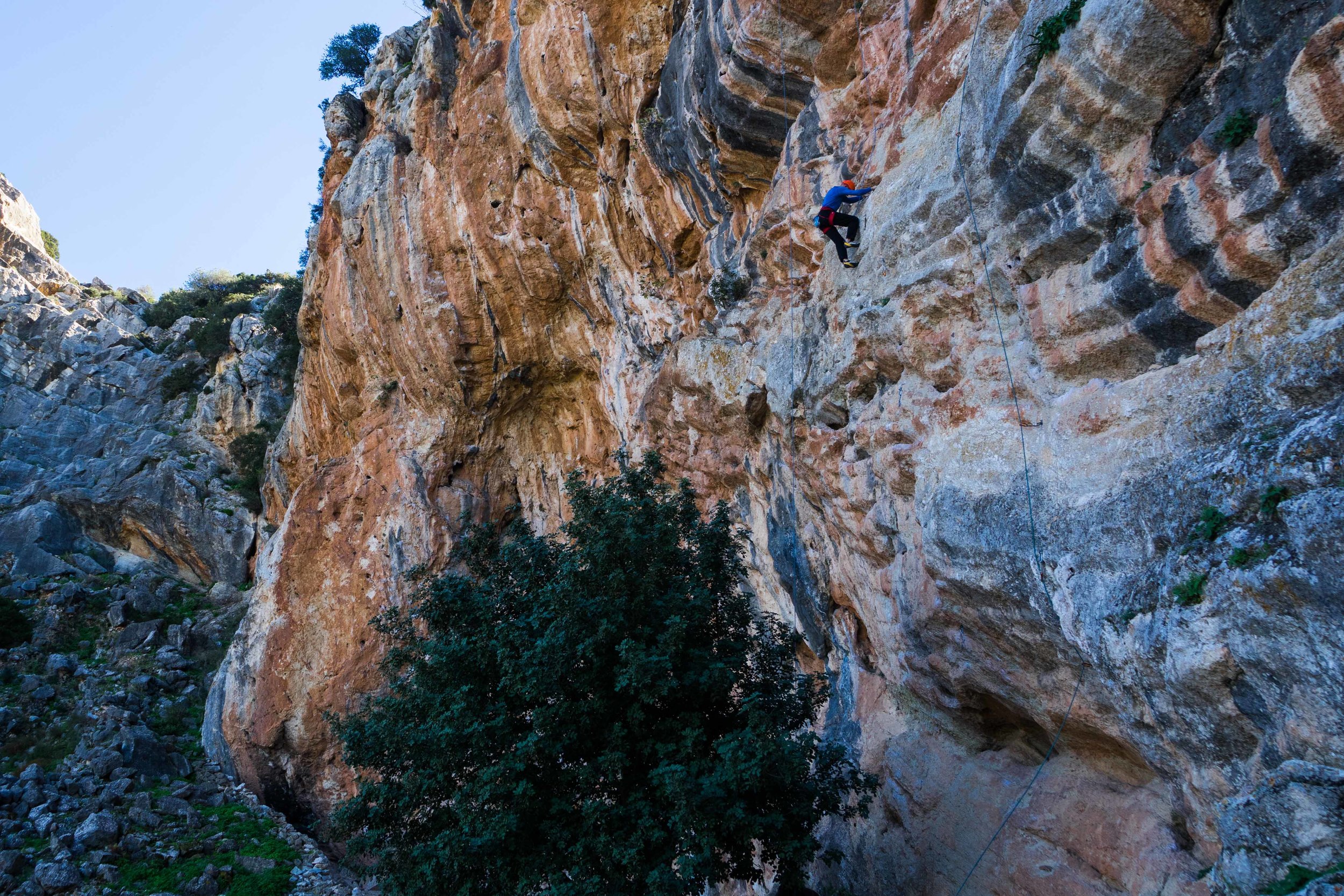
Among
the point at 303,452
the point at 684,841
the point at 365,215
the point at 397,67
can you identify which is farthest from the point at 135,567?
the point at 684,841

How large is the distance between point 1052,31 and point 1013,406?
3.24m

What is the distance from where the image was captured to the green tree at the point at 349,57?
105 ft

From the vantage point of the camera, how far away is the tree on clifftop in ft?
24.1

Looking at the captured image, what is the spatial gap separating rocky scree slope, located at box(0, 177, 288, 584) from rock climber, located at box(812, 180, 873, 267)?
2750cm

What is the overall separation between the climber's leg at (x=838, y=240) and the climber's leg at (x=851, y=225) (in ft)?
0.20

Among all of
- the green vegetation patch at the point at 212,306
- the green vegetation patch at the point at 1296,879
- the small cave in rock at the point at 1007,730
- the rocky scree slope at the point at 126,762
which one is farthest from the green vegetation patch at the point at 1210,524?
the green vegetation patch at the point at 212,306

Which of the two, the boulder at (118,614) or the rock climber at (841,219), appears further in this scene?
the boulder at (118,614)

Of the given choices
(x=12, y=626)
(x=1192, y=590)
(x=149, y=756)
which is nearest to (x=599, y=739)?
(x=1192, y=590)

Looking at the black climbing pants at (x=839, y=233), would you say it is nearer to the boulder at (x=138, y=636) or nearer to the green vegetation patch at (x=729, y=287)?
the green vegetation patch at (x=729, y=287)

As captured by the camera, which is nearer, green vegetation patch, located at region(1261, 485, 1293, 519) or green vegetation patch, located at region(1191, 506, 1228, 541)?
green vegetation patch, located at region(1261, 485, 1293, 519)

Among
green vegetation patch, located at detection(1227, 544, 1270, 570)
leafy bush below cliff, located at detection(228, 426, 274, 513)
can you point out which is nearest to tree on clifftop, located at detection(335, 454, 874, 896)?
green vegetation patch, located at detection(1227, 544, 1270, 570)

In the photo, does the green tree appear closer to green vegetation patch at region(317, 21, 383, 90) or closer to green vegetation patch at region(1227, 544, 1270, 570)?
green vegetation patch at region(317, 21, 383, 90)

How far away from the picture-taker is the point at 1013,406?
295 inches

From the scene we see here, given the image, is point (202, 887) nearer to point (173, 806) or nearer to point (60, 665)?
point (173, 806)
